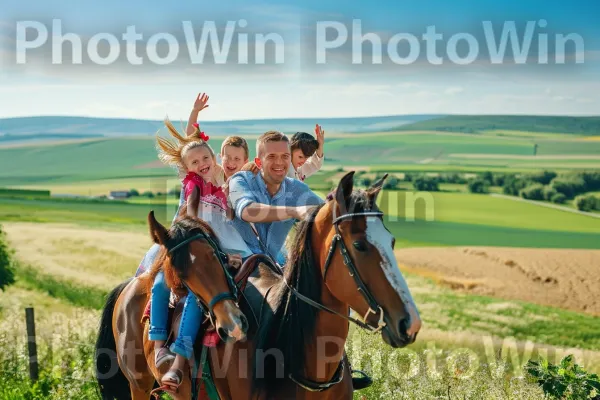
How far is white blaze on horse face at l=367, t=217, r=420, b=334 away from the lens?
417cm

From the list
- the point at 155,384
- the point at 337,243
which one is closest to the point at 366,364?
the point at 155,384

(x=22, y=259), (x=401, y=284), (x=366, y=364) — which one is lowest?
(x=22, y=259)

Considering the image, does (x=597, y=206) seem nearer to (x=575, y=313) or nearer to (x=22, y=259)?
(x=575, y=313)

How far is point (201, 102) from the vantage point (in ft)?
24.8

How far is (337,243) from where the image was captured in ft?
14.7

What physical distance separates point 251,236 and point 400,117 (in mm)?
80209

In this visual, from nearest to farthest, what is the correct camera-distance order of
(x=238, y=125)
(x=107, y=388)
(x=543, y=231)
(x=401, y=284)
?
(x=401, y=284) → (x=107, y=388) → (x=543, y=231) → (x=238, y=125)

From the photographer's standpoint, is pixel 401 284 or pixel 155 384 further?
pixel 155 384

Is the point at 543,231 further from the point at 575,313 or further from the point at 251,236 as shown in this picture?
the point at 251,236

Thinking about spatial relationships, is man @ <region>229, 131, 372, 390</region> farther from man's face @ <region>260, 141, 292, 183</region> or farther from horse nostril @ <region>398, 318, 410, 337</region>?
horse nostril @ <region>398, 318, 410, 337</region>

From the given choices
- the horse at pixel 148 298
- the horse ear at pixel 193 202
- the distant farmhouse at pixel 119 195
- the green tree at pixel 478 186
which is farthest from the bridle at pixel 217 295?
the green tree at pixel 478 186

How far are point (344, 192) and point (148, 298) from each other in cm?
252

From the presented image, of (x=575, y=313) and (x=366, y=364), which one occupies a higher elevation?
(x=366, y=364)

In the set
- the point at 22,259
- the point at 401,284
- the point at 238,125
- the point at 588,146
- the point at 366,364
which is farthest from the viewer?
the point at 588,146
